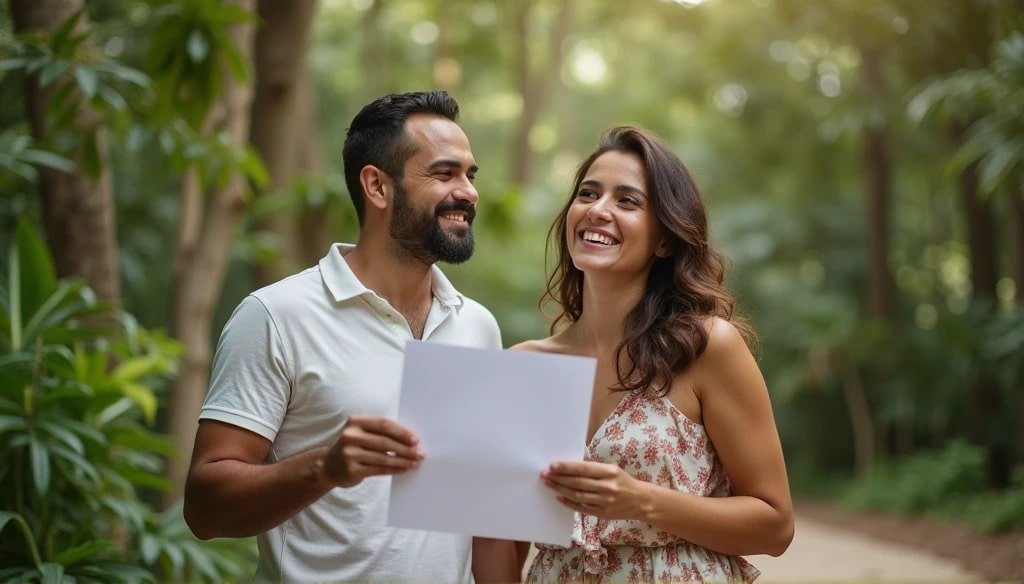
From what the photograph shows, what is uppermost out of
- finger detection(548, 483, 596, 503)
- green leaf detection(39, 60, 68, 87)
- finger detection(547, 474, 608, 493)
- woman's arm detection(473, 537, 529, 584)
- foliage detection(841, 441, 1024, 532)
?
foliage detection(841, 441, 1024, 532)

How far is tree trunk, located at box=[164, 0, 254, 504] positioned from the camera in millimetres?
5633

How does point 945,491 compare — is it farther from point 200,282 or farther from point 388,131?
point 388,131

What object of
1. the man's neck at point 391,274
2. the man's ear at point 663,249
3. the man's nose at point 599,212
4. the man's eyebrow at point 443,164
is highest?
the man's eyebrow at point 443,164

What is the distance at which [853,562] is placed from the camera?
29.2ft

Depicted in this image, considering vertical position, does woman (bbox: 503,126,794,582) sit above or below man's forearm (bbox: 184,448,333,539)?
above

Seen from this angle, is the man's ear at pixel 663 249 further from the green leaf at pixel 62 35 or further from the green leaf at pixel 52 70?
the green leaf at pixel 62 35

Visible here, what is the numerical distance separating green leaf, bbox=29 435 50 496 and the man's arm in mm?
1283

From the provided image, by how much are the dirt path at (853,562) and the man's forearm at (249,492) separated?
5633mm

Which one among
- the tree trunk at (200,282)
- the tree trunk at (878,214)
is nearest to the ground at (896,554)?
the tree trunk at (878,214)

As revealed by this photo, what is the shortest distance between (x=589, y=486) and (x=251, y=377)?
0.86m

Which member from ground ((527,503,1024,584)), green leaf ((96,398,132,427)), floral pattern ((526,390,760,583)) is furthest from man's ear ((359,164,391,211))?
ground ((527,503,1024,584))

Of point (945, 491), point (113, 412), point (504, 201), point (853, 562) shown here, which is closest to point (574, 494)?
point (113, 412)

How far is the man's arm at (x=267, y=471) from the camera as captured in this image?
2.12 m

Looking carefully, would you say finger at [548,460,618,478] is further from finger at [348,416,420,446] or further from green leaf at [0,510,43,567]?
green leaf at [0,510,43,567]
